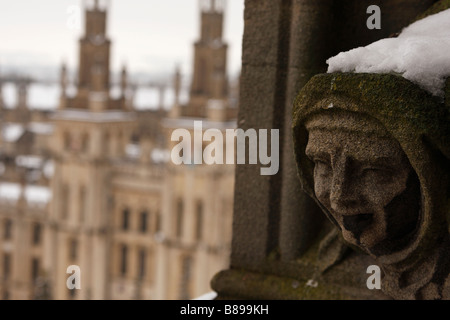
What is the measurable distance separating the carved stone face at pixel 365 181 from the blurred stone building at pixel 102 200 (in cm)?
1634

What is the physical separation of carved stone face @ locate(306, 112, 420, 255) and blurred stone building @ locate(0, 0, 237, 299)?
643 inches

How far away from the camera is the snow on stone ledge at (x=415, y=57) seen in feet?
3.33

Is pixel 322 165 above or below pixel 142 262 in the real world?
above

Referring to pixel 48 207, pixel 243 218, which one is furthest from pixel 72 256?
pixel 243 218

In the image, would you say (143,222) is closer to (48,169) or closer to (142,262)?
(142,262)

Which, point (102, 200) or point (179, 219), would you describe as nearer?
point (179, 219)

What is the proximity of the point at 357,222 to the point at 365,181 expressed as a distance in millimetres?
64

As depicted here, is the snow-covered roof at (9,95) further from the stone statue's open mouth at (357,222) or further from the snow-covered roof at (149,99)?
the stone statue's open mouth at (357,222)

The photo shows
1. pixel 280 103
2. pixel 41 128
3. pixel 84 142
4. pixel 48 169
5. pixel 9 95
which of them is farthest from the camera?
pixel 9 95

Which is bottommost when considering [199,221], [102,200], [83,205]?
[83,205]

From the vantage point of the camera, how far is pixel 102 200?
19.4 meters

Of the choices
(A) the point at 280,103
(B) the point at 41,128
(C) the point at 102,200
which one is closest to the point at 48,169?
(C) the point at 102,200

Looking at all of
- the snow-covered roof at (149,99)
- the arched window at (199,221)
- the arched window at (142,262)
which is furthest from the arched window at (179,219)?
the snow-covered roof at (149,99)
